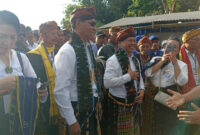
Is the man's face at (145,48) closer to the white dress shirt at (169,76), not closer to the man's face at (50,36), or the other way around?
the white dress shirt at (169,76)

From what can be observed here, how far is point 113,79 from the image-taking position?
119 inches

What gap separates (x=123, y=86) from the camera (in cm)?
315

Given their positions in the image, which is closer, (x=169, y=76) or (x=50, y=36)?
(x=50, y=36)

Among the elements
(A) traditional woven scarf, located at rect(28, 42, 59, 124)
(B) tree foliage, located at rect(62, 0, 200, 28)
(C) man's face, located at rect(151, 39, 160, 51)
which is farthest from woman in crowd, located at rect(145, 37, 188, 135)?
(B) tree foliage, located at rect(62, 0, 200, 28)

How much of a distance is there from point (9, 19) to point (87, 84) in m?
1.06

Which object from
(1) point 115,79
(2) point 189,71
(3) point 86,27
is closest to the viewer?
(3) point 86,27

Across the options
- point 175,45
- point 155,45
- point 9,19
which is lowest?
point 155,45

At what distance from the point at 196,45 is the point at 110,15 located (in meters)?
32.5

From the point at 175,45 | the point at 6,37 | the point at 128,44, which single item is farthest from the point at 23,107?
the point at 175,45

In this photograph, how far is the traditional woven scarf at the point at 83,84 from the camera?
2.32 metres

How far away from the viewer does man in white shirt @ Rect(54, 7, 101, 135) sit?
225 centimetres

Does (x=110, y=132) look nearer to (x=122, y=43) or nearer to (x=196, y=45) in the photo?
(x=122, y=43)

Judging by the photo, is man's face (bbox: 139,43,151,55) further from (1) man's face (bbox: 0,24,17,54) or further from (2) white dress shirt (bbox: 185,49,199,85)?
(1) man's face (bbox: 0,24,17,54)

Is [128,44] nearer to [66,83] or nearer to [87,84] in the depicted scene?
[87,84]
